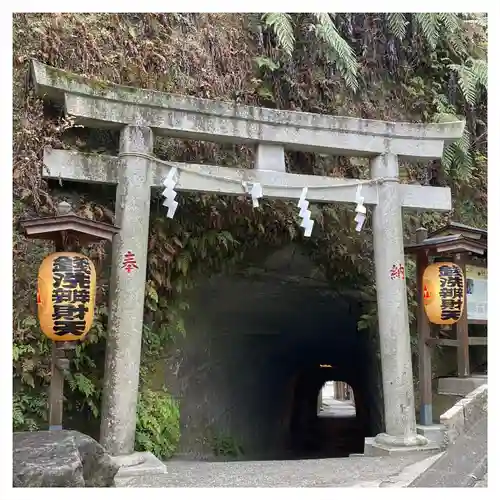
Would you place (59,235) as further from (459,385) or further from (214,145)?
(459,385)

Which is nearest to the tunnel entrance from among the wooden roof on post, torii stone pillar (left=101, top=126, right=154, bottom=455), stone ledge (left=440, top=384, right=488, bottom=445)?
torii stone pillar (left=101, top=126, right=154, bottom=455)

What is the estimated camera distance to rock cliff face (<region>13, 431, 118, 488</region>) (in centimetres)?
382

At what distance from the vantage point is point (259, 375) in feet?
47.4

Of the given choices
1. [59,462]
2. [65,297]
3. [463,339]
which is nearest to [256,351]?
[463,339]

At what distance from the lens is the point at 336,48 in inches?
329

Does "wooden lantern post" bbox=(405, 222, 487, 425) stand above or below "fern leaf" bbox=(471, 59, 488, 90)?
below

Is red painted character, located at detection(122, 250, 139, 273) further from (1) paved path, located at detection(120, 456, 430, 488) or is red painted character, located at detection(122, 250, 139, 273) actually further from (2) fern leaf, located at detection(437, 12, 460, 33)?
(2) fern leaf, located at detection(437, 12, 460, 33)

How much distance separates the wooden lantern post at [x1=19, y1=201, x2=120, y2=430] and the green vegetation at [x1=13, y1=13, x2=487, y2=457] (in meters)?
0.75

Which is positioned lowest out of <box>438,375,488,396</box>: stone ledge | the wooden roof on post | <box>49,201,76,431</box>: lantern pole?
<box>438,375,488,396</box>: stone ledge

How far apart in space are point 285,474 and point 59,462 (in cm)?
279

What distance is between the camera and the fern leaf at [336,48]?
8.38 m

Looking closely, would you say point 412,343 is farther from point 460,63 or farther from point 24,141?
point 24,141

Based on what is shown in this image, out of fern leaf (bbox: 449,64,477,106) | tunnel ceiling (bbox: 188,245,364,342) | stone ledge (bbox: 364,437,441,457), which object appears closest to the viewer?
stone ledge (bbox: 364,437,441,457)

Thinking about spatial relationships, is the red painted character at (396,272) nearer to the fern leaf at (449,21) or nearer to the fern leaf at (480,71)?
the fern leaf at (480,71)
